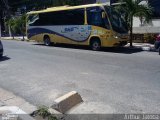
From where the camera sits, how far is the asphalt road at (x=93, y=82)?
21.7ft

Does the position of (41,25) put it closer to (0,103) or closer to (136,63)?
(136,63)

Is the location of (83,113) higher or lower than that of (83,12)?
lower

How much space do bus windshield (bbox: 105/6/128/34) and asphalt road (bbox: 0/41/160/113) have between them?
412 cm

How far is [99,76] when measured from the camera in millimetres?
9547

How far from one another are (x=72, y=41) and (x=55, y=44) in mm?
3385

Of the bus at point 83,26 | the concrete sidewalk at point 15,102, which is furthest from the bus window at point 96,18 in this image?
the concrete sidewalk at point 15,102

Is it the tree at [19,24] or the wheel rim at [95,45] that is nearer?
the wheel rim at [95,45]

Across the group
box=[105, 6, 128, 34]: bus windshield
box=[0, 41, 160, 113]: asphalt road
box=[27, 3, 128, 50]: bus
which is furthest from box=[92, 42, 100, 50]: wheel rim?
box=[0, 41, 160, 113]: asphalt road

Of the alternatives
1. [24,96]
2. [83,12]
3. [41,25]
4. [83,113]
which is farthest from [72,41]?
[83,113]

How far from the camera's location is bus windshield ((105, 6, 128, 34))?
16.5 m

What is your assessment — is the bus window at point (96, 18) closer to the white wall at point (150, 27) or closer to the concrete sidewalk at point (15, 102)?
the white wall at point (150, 27)

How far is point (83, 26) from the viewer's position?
1778cm

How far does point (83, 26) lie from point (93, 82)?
9479 millimetres

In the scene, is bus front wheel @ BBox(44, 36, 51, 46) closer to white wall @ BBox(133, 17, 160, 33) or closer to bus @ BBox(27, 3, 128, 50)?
bus @ BBox(27, 3, 128, 50)
